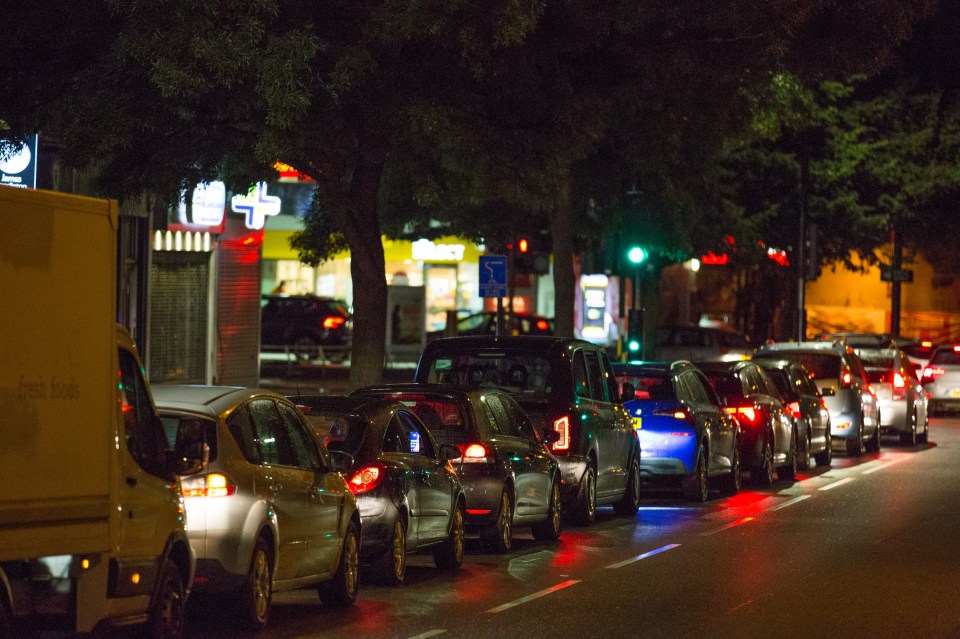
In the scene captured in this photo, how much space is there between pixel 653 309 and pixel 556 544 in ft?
71.8

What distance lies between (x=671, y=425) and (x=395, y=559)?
25.2ft

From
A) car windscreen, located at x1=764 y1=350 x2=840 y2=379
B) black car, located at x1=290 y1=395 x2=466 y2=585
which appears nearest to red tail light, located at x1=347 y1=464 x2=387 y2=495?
black car, located at x1=290 y1=395 x2=466 y2=585

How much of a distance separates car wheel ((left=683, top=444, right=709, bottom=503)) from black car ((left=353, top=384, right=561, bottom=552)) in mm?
4809

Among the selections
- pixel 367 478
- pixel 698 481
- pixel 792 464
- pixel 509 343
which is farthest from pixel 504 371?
pixel 792 464

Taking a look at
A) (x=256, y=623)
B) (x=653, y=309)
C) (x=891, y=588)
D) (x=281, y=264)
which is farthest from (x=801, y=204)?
(x=256, y=623)

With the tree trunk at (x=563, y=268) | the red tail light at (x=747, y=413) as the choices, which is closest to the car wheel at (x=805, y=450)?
the red tail light at (x=747, y=413)

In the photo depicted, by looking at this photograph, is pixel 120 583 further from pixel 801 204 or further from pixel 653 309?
pixel 801 204

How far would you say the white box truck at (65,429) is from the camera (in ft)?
25.2

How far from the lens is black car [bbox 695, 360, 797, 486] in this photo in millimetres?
22469

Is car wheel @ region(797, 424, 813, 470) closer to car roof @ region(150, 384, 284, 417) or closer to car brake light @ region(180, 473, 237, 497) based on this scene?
car roof @ region(150, 384, 284, 417)

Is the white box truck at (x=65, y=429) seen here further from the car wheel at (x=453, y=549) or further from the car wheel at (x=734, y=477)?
the car wheel at (x=734, y=477)

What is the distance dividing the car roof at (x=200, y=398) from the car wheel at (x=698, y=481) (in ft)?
32.7

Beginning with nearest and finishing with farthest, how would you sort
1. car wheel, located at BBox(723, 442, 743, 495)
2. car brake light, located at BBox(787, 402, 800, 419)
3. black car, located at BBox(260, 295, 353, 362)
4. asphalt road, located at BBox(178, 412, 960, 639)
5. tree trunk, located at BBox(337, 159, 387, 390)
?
1. asphalt road, located at BBox(178, 412, 960, 639)
2. tree trunk, located at BBox(337, 159, 387, 390)
3. car wheel, located at BBox(723, 442, 743, 495)
4. car brake light, located at BBox(787, 402, 800, 419)
5. black car, located at BBox(260, 295, 353, 362)

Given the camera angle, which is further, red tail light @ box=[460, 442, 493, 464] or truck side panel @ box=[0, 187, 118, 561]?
Answer: red tail light @ box=[460, 442, 493, 464]
